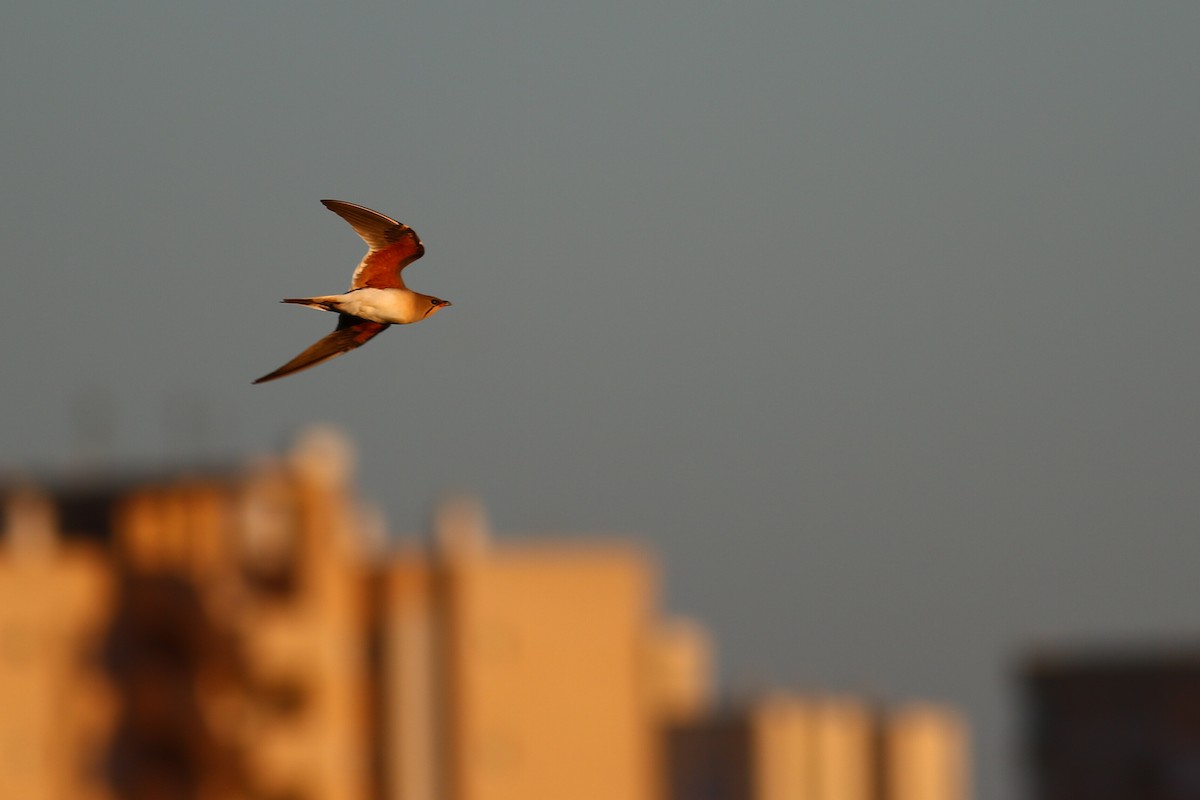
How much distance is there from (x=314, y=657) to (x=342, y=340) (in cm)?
5975

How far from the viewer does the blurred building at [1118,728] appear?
57812mm

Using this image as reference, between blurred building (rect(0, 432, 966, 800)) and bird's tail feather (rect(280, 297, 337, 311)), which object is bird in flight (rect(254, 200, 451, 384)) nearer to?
bird's tail feather (rect(280, 297, 337, 311))

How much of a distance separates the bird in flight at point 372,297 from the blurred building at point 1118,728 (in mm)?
49295

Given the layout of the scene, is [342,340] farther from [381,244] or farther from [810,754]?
[810,754]

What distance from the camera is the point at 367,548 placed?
75.8m

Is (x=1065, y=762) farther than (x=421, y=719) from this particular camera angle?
No

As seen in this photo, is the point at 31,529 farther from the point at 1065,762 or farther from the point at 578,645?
the point at 1065,762

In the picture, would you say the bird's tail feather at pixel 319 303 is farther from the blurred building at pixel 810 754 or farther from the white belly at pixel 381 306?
the blurred building at pixel 810 754

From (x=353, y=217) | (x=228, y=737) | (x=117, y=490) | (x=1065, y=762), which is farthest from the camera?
(x=117, y=490)

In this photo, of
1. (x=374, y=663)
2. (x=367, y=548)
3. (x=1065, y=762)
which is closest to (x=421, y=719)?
(x=374, y=663)

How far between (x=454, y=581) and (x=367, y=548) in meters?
5.58

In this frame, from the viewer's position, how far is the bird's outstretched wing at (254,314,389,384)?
977 centimetres

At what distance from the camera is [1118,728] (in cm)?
5875

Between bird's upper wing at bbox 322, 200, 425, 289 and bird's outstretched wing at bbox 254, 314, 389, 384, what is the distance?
22cm
